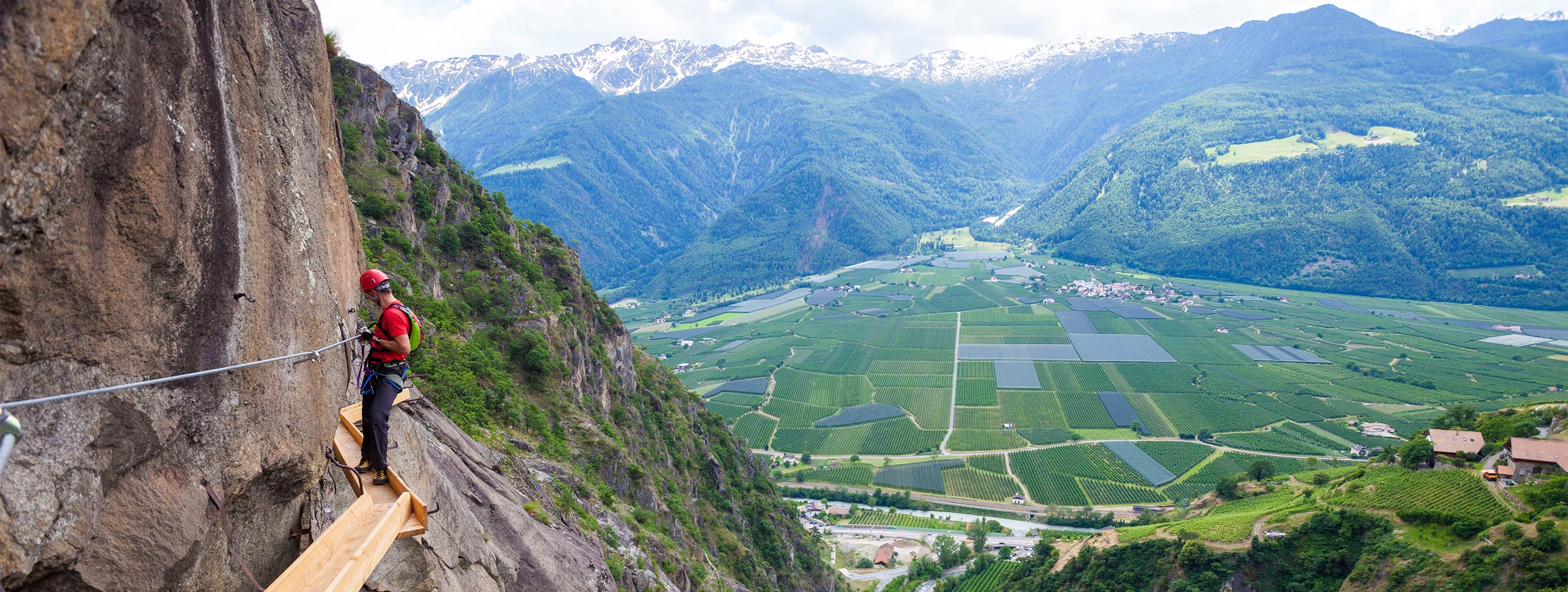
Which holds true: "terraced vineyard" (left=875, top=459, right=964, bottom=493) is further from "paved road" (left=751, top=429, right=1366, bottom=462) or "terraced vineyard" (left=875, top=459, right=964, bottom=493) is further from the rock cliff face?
the rock cliff face

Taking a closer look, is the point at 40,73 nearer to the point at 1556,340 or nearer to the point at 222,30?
the point at 222,30

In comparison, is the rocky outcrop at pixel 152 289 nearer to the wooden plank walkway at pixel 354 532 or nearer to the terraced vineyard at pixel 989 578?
the wooden plank walkway at pixel 354 532

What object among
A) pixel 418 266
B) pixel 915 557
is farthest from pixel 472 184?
pixel 915 557

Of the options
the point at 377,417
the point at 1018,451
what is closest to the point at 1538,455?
the point at 1018,451

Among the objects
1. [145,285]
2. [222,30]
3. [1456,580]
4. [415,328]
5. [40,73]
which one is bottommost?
[1456,580]

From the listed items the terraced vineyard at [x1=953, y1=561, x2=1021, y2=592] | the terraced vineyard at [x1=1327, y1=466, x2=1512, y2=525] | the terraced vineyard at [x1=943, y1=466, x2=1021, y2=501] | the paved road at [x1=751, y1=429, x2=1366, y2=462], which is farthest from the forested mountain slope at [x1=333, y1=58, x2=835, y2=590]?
the paved road at [x1=751, y1=429, x2=1366, y2=462]

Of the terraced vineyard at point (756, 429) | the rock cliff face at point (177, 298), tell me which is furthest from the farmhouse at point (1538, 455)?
the terraced vineyard at point (756, 429)

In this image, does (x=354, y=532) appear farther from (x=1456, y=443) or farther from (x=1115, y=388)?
(x=1115, y=388)
